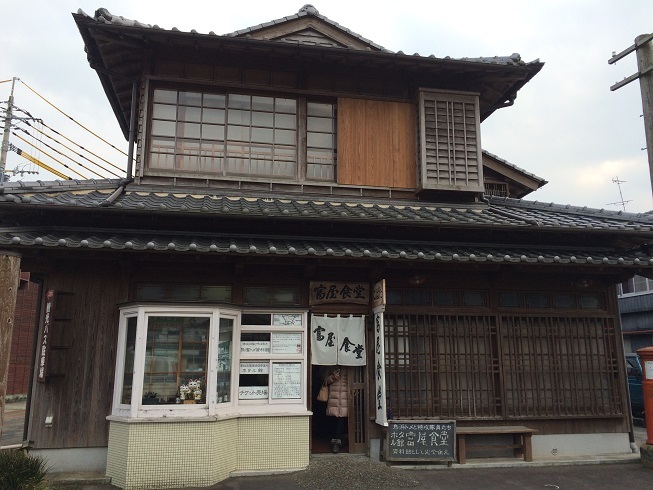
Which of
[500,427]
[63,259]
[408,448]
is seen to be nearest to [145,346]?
[63,259]

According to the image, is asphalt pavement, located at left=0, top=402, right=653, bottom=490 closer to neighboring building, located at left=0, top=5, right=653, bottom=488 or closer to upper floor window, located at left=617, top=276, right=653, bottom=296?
neighboring building, located at left=0, top=5, right=653, bottom=488

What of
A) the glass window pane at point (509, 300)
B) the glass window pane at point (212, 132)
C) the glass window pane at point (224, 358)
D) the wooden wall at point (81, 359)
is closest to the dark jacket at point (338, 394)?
the glass window pane at point (224, 358)

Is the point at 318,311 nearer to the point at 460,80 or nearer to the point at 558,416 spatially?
the point at 558,416

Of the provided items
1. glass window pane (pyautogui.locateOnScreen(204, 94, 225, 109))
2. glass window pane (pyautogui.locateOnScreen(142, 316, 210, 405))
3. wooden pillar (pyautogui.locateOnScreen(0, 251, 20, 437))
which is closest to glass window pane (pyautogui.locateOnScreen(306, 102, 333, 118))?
glass window pane (pyautogui.locateOnScreen(204, 94, 225, 109))

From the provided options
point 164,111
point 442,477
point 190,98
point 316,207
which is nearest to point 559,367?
point 442,477

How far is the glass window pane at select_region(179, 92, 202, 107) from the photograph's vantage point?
10.7 m

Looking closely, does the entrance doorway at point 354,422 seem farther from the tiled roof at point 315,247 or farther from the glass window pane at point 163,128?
the glass window pane at point 163,128

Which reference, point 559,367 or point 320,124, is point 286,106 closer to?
point 320,124

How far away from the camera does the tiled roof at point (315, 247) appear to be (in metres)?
7.70

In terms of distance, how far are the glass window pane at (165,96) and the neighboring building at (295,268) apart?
0.09 metres

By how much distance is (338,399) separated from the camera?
30.7 feet

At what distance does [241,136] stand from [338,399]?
19.1 ft

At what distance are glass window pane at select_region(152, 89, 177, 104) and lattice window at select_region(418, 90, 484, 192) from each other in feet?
17.7

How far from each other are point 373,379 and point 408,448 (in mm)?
1328
